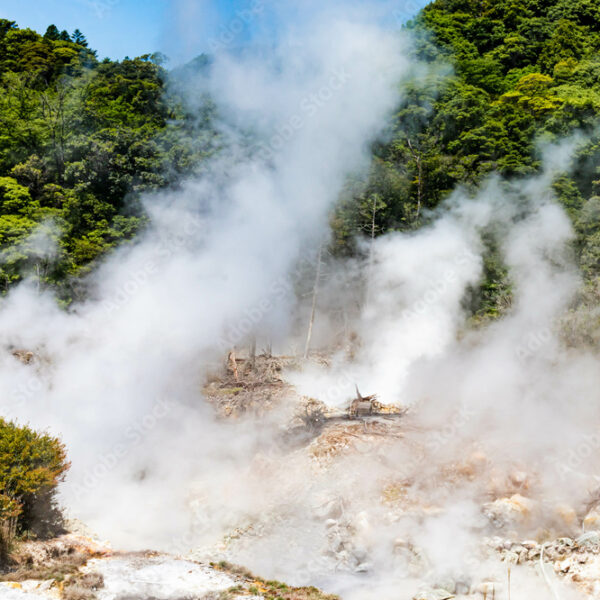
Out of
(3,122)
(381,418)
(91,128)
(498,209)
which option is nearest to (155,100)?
(91,128)

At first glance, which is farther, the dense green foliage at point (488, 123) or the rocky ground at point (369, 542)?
the dense green foliage at point (488, 123)

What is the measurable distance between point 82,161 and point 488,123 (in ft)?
55.6

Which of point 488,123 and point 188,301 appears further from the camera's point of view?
point 488,123

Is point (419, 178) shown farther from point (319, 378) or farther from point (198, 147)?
point (319, 378)

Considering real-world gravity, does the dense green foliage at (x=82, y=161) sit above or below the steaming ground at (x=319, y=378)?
above

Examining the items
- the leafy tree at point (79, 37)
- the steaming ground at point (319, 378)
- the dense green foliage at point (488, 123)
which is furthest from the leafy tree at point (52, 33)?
the steaming ground at point (319, 378)

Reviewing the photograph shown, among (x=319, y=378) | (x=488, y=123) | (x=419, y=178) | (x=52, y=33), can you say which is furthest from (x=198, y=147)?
(x=52, y=33)

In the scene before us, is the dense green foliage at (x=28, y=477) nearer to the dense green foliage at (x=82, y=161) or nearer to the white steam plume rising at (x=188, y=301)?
the white steam plume rising at (x=188, y=301)

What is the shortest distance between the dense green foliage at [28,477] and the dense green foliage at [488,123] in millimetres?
14419

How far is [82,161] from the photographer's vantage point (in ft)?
84.0

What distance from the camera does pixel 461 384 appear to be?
1368cm

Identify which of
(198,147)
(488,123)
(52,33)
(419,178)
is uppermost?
(52,33)

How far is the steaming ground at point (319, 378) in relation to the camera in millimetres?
9172

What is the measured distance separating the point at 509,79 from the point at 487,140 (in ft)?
36.8
